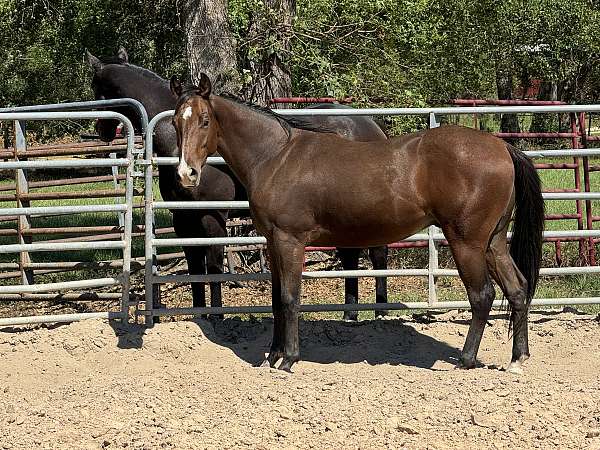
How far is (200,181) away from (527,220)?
262 centimetres

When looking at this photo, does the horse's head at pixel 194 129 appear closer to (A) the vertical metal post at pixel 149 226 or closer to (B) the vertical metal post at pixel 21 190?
(A) the vertical metal post at pixel 149 226

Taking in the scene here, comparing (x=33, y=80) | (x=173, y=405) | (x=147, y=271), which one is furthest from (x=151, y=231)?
(x=33, y=80)

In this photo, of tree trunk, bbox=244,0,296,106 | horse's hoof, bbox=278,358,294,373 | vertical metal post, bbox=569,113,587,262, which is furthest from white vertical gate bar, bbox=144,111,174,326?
vertical metal post, bbox=569,113,587,262

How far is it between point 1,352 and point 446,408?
10.8ft

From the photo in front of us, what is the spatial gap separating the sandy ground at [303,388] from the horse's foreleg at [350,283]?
32 cm

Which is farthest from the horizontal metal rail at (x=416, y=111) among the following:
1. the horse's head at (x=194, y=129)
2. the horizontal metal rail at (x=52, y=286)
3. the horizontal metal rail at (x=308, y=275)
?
the horizontal metal rail at (x=52, y=286)

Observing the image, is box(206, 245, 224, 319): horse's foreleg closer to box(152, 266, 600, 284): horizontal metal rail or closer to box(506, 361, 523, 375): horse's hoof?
box(152, 266, 600, 284): horizontal metal rail

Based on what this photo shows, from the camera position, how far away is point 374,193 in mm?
5707

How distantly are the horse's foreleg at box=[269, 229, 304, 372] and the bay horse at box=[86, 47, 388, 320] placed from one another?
143cm

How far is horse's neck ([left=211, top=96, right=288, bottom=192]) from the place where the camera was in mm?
5953

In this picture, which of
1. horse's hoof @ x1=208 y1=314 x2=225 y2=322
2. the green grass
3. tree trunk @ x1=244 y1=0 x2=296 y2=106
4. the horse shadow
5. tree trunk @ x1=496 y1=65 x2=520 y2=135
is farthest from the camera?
tree trunk @ x1=496 y1=65 x2=520 y2=135

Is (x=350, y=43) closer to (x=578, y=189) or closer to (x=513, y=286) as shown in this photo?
(x=578, y=189)

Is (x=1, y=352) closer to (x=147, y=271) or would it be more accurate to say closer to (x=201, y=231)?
(x=147, y=271)

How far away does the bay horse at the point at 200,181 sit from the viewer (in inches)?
281
